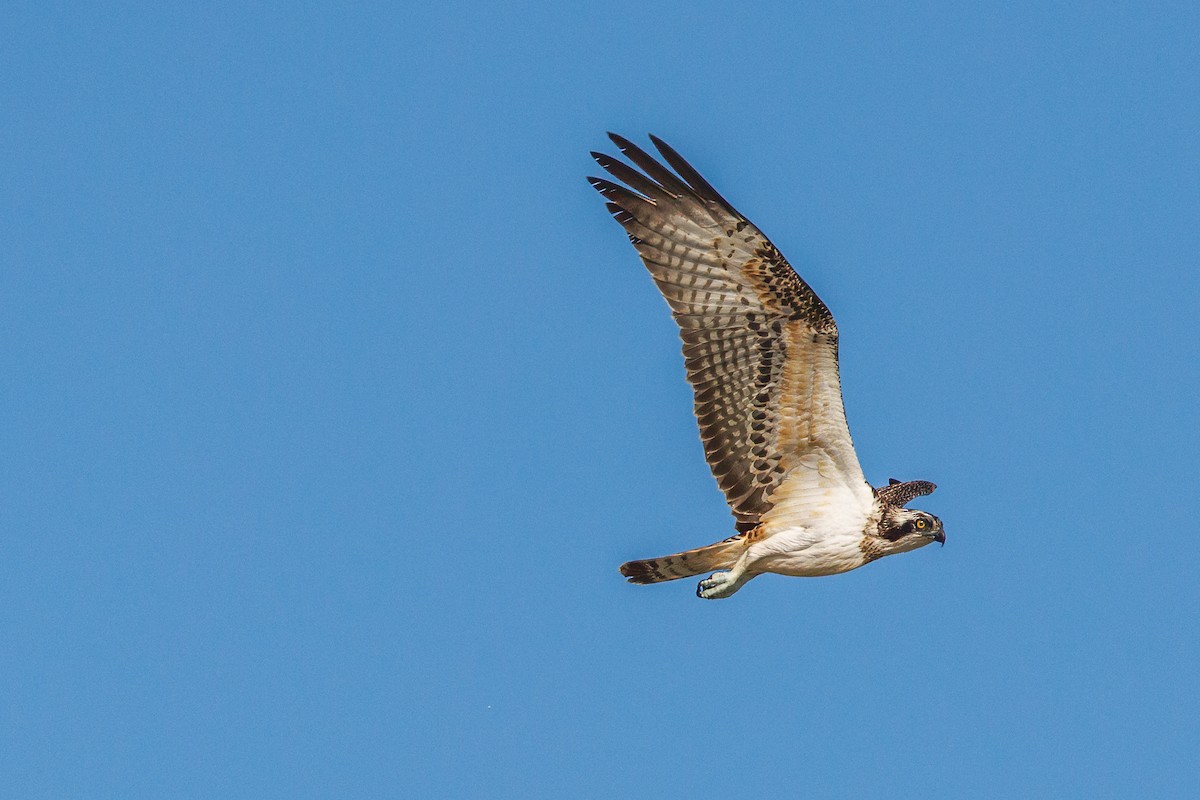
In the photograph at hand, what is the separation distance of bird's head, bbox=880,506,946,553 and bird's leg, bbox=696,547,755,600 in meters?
0.98

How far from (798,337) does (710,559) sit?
5.48 feet

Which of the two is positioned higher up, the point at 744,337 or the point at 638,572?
the point at 744,337

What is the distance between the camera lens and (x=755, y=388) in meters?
13.5

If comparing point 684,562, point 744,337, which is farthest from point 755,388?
point 684,562

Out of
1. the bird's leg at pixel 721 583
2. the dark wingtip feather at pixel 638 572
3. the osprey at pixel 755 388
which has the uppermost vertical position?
the osprey at pixel 755 388

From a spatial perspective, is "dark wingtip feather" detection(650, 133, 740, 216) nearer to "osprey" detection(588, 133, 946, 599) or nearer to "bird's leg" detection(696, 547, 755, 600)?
"osprey" detection(588, 133, 946, 599)

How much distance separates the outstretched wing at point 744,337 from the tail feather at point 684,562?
26 cm

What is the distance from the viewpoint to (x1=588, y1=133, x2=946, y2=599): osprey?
13.3m

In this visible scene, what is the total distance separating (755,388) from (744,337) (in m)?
0.36

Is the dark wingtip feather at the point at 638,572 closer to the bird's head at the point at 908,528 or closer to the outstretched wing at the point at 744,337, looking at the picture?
the outstretched wing at the point at 744,337

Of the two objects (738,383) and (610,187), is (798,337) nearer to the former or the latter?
(738,383)

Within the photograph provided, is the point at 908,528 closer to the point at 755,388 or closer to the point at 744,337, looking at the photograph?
the point at 755,388

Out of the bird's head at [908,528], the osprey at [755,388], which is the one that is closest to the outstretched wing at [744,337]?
the osprey at [755,388]

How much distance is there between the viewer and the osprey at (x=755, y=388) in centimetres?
1327
